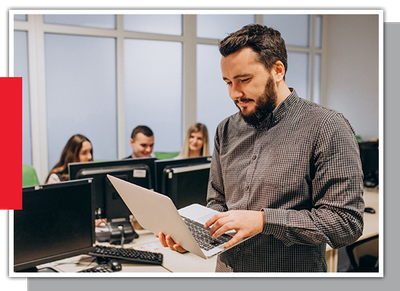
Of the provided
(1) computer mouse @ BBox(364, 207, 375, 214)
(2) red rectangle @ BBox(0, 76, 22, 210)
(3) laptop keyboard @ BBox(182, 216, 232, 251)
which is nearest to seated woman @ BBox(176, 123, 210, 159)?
(1) computer mouse @ BBox(364, 207, 375, 214)

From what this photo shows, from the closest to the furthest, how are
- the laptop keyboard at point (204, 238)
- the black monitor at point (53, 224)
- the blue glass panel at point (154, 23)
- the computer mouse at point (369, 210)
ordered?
the laptop keyboard at point (204, 238)
the black monitor at point (53, 224)
the computer mouse at point (369, 210)
the blue glass panel at point (154, 23)

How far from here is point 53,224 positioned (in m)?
1.32

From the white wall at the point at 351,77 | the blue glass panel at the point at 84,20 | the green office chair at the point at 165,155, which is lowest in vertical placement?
the green office chair at the point at 165,155

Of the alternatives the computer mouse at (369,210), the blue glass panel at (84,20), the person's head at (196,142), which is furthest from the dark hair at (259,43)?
the blue glass panel at (84,20)

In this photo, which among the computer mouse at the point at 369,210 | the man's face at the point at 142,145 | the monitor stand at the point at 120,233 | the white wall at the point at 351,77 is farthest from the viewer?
the white wall at the point at 351,77

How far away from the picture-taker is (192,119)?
3928mm

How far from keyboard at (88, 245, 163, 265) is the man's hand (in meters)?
0.58

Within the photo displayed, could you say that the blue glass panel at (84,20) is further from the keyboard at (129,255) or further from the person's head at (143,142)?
the keyboard at (129,255)

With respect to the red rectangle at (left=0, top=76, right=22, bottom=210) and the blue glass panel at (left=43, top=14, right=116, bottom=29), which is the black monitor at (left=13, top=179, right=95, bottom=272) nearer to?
the red rectangle at (left=0, top=76, right=22, bottom=210)

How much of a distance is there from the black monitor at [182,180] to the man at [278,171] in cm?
50

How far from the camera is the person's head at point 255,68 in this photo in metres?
1.06

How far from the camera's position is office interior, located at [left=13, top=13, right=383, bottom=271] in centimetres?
333
